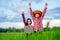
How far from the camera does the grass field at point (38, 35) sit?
5.56ft

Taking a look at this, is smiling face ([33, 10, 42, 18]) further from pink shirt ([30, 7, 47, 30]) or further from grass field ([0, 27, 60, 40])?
grass field ([0, 27, 60, 40])

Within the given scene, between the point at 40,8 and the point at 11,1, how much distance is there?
0.24 m

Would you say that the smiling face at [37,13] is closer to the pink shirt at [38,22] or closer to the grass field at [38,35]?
the pink shirt at [38,22]

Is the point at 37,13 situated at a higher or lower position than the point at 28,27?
higher

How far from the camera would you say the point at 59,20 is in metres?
1.76

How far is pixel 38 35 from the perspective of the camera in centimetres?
172

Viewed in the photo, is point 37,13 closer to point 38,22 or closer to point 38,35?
point 38,22

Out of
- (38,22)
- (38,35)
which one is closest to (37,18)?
(38,22)

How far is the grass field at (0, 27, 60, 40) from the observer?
66.7 inches

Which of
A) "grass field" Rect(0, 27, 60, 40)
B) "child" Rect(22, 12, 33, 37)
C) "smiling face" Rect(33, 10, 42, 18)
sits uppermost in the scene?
"smiling face" Rect(33, 10, 42, 18)

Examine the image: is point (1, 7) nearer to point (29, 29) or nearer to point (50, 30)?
point (29, 29)

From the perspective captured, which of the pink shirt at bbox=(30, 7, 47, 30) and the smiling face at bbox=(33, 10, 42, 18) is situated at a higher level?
the smiling face at bbox=(33, 10, 42, 18)

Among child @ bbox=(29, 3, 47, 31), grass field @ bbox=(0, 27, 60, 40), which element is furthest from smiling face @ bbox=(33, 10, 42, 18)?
grass field @ bbox=(0, 27, 60, 40)

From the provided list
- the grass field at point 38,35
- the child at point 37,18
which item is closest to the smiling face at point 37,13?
the child at point 37,18
